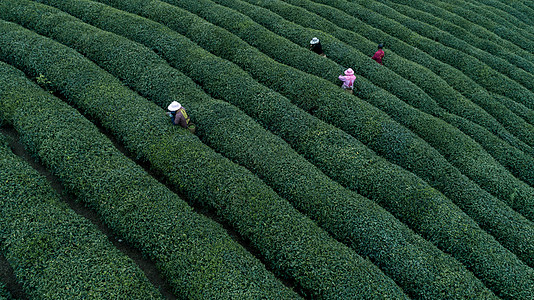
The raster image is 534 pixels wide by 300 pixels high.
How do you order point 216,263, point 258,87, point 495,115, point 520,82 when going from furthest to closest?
point 520,82 → point 495,115 → point 258,87 → point 216,263

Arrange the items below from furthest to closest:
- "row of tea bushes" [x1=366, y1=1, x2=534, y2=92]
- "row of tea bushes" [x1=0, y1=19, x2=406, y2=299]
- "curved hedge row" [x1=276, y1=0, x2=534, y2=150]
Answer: "row of tea bushes" [x1=366, y1=1, x2=534, y2=92], "curved hedge row" [x1=276, y1=0, x2=534, y2=150], "row of tea bushes" [x1=0, y1=19, x2=406, y2=299]

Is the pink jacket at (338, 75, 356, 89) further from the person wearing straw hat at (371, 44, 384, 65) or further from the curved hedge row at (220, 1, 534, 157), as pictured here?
the person wearing straw hat at (371, 44, 384, 65)

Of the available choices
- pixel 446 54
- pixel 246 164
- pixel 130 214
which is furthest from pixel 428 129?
pixel 130 214

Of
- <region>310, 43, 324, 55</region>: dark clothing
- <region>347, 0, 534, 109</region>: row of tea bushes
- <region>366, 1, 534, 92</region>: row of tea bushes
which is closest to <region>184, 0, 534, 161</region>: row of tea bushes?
<region>310, 43, 324, 55</region>: dark clothing

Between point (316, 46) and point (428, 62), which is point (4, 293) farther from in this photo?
point (428, 62)

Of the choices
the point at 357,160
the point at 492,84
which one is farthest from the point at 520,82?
the point at 357,160

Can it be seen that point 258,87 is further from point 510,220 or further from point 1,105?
point 510,220
